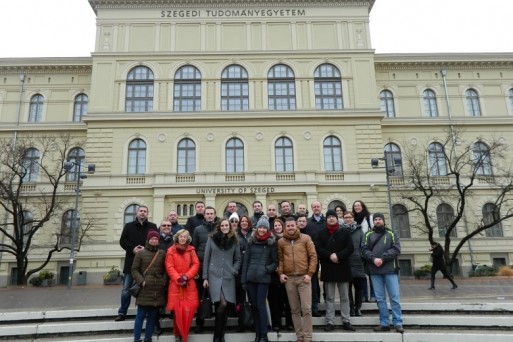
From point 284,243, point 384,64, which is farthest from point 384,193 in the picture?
point 284,243

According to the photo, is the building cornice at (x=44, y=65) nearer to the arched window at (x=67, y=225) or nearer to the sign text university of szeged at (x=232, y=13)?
the sign text university of szeged at (x=232, y=13)

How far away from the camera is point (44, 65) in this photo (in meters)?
32.4

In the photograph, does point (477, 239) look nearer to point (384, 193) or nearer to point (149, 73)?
point (384, 193)

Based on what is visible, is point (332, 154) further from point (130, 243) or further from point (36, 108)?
point (36, 108)

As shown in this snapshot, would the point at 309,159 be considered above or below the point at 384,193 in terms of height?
above

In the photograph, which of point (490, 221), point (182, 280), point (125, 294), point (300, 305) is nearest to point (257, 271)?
point (300, 305)

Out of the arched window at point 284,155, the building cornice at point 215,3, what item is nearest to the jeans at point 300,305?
the arched window at point 284,155

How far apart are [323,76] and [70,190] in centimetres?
2042

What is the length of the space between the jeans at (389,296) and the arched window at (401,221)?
75.3 feet

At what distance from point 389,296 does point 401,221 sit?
2365 centimetres

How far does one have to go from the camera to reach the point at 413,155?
3059 cm

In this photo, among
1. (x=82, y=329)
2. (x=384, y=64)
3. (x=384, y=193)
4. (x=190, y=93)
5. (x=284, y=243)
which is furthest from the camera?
(x=384, y=64)

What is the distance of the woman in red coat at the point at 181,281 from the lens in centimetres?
739

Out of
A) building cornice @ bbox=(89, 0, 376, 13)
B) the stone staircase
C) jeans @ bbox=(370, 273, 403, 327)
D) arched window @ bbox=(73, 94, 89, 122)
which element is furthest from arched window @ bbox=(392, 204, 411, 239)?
A: arched window @ bbox=(73, 94, 89, 122)
